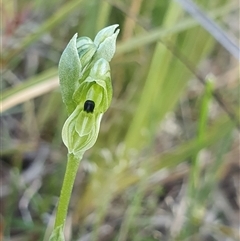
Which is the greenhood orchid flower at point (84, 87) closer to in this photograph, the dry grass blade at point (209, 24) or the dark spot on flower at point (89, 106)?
the dark spot on flower at point (89, 106)

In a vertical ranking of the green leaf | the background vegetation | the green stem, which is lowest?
the green stem

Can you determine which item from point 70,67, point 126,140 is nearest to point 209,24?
point 126,140

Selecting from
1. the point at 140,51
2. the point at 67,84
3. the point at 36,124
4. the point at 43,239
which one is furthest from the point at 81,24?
the point at 67,84

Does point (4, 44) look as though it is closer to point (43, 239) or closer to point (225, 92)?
point (43, 239)

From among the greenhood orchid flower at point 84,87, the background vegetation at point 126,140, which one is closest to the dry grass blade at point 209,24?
the background vegetation at point 126,140

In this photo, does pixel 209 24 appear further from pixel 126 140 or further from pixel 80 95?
pixel 80 95

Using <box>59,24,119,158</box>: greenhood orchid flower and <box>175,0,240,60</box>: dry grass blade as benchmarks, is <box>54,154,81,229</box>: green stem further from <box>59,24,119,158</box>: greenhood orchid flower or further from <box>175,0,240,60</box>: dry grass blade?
<box>175,0,240,60</box>: dry grass blade

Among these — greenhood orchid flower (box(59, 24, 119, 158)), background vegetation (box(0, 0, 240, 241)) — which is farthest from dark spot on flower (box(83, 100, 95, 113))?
background vegetation (box(0, 0, 240, 241))
